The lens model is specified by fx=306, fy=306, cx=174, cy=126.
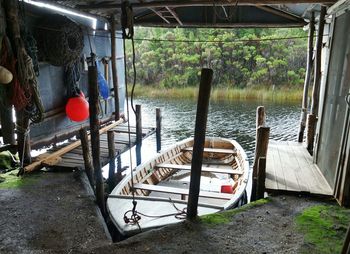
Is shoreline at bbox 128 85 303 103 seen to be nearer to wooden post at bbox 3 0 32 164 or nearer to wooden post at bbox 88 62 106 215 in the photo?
wooden post at bbox 3 0 32 164

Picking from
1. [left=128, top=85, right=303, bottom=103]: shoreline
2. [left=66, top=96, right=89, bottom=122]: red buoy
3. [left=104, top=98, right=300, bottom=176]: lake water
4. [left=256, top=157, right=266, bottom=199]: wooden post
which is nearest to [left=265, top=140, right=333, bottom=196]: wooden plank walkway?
[left=256, top=157, right=266, bottom=199]: wooden post

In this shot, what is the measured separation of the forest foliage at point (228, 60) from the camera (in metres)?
24.2

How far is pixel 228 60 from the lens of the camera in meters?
24.9

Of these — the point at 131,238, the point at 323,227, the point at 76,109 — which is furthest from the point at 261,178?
the point at 76,109

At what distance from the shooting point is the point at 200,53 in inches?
997

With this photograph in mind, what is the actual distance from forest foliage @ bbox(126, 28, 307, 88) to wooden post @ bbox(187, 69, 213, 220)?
64.9 ft

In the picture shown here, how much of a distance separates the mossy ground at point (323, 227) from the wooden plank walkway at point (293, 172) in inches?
18.6

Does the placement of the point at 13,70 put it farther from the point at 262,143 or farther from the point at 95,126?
the point at 262,143

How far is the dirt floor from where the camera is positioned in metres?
3.86

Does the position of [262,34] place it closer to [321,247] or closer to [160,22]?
[160,22]

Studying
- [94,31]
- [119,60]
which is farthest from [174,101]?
[94,31]

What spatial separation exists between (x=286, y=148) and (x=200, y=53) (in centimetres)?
1905

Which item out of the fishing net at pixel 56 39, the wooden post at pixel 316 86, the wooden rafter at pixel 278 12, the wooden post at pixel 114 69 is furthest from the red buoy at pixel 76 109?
the wooden rafter at pixel 278 12

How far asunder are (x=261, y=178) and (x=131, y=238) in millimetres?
2398
